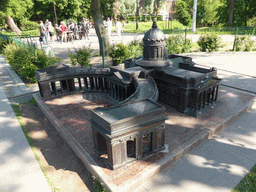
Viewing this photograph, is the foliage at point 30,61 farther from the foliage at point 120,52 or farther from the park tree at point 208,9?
the park tree at point 208,9

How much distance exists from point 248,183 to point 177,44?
565 inches

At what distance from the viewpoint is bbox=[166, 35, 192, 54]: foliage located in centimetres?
1653

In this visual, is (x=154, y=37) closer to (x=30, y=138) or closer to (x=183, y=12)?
(x=30, y=138)

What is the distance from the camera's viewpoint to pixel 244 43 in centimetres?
1777

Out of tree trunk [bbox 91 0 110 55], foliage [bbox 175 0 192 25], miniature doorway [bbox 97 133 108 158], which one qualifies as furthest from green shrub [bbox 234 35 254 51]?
foliage [bbox 175 0 192 25]

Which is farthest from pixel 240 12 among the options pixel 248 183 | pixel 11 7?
pixel 248 183

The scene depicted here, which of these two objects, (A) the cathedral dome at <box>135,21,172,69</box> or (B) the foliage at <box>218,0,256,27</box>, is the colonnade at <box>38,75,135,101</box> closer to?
(A) the cathedral dome at <box>135,21,172,69</box>

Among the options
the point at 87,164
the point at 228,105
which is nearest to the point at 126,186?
the point at 87,164

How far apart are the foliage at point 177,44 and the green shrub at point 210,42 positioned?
1330 mm

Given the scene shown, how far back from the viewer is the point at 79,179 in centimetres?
480

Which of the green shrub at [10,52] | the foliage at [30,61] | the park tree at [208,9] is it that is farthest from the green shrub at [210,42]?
the park tree at [208,9]

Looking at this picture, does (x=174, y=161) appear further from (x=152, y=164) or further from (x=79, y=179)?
(x=79, y=179)

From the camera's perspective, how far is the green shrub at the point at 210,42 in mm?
17516

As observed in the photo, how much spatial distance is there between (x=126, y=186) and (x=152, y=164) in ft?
2.93
